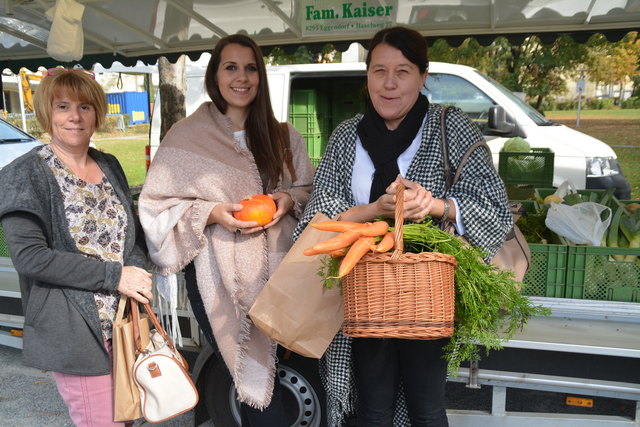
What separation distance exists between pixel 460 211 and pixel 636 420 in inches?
58.2

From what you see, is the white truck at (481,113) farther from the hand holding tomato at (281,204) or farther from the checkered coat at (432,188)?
the checkered coat at (432,188)

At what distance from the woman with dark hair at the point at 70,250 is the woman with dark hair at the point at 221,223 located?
0.20 metres

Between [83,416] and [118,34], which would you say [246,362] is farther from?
[118,34]

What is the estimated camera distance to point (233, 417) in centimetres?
306

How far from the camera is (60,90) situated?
2148 millimetres

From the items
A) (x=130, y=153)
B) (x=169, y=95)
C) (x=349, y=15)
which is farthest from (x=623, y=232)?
(x=130, y=153)

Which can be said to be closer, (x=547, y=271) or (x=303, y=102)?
(x=547, y=271)

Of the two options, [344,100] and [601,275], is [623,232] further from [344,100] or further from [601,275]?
[344,100]

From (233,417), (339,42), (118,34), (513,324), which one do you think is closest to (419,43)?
(513,324)

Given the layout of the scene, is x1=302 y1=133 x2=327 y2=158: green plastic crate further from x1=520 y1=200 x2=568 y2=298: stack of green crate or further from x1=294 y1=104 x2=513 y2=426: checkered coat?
x1=294 y1=104 x2=513 y2=426: checkered coat

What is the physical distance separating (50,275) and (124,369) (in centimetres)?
45

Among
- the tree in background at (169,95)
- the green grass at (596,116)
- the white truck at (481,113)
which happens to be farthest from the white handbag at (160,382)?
the green grass at (596,116)

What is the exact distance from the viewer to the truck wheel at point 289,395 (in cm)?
290

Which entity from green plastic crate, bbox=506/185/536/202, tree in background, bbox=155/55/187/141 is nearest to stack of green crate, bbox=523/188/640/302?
green plastic crate, bbox=506/185/536/202
